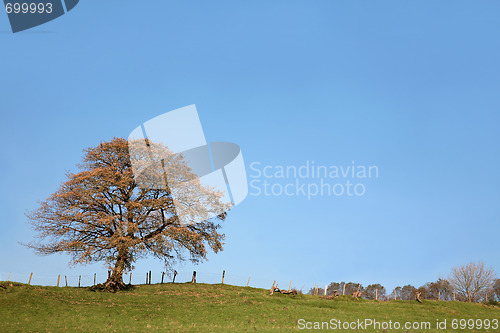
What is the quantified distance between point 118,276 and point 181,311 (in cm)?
1173

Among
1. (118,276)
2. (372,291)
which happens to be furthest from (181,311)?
(372,291)

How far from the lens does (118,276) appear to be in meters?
42.4

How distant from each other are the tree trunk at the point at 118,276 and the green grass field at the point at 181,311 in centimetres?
157

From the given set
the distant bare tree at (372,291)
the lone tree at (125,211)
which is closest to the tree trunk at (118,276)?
the lone tree at (125,211)

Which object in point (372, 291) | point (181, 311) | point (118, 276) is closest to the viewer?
point (181, 311)

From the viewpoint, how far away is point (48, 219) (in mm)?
43781

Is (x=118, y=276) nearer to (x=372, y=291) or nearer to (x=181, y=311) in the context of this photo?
(x=181, y=311)

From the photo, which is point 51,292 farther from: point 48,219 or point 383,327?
point 383,327

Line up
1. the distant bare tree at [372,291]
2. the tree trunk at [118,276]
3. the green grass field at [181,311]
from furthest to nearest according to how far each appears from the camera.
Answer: the distant bare tree at [372,291]
the tree trunk at [118,276]
the green grass field at [181,311]

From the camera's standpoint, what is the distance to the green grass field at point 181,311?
29583 millimetres

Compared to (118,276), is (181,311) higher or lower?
lower

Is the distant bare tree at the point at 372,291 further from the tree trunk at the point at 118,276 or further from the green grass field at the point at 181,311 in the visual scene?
the tree trunk at the point at 118,276

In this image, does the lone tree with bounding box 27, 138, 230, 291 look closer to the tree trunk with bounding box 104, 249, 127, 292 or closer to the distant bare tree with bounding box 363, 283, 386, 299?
the tree trunk with bounding box 104, 249, 127, 292

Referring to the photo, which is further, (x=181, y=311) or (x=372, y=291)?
(x=372, y=291)
